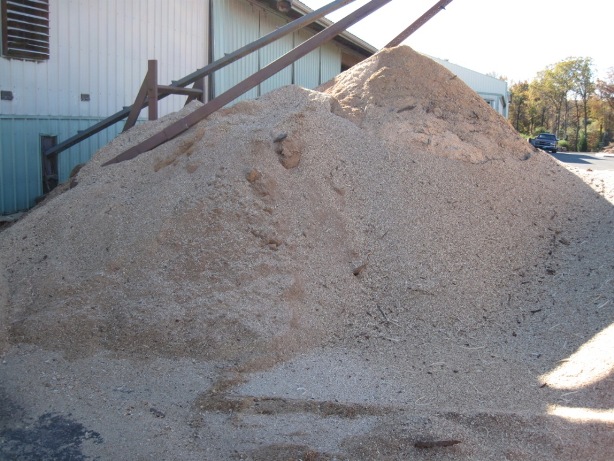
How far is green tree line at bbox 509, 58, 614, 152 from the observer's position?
180 feet

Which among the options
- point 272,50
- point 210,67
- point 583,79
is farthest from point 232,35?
point 583,79

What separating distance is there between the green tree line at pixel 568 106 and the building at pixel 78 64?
46.2 metres

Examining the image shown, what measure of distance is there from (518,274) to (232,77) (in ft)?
27.5

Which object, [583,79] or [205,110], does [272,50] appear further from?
[583,79]

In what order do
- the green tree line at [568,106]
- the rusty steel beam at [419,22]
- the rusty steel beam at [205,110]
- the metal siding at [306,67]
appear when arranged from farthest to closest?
the green tree line at [568,106]
the metal siding at [306,67]
the rusty steel beam at [419,22]
the rusty steel beam at [205,110]

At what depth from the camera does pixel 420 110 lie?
8562 mm

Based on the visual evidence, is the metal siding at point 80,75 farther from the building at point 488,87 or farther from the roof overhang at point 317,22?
the building at point 488,87

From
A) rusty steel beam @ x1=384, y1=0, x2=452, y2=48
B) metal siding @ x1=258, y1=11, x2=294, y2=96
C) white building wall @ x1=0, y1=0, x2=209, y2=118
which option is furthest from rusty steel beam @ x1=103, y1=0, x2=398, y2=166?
metal siding @ x1=258, y1=11, x2=294, y2=96

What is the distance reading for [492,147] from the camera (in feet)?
28.2

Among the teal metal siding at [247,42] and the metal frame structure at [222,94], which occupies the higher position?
the teal metal siding at [247,42]

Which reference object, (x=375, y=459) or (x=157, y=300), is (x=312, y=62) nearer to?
(x=157, y=300)

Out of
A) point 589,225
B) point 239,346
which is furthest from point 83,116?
point 589,225

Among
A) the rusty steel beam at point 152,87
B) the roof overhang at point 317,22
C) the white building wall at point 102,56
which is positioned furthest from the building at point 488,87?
the rusty steel beam at point 152,87

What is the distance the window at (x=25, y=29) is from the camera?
8.41 m
